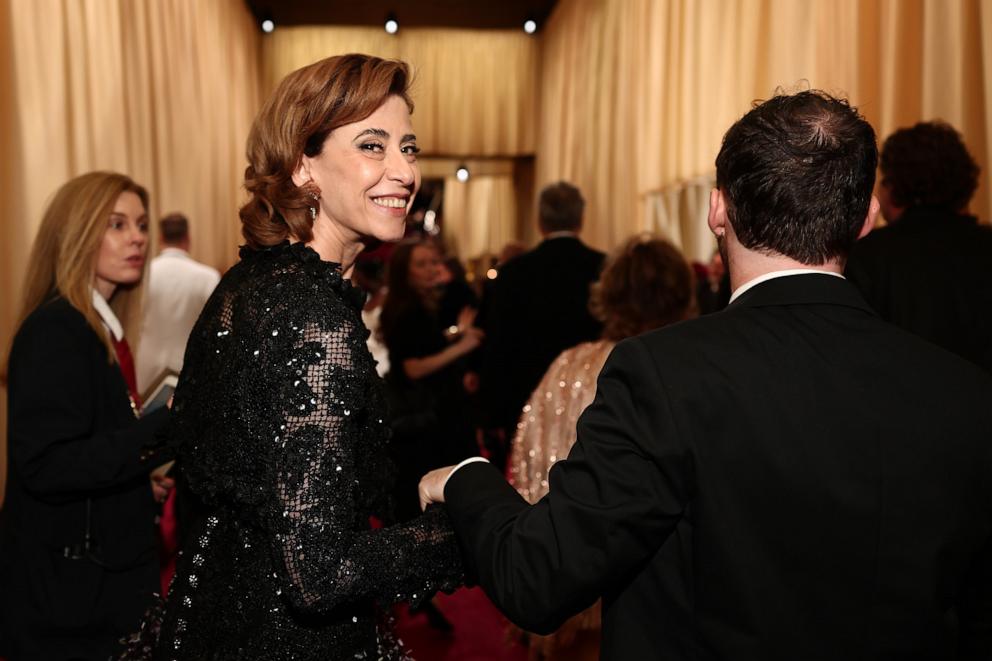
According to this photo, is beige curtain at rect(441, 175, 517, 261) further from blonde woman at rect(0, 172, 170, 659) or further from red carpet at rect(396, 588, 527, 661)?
blonde woman at rect(0, 172, 170, 659)

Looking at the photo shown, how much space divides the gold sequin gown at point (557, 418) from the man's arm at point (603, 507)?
5.27 ft

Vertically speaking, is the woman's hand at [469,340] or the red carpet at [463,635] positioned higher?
the woman's hand at [469,340]

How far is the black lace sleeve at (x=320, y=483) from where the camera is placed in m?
1.42

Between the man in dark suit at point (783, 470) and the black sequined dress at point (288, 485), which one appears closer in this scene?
the man in dark suit at point (783, 470)

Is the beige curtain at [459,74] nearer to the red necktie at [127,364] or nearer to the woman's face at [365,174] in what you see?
the red necktie at [127,364]

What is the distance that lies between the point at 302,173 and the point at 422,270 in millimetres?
3006

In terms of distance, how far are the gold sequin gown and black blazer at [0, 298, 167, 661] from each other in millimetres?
1237

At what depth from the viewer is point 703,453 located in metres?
1.27

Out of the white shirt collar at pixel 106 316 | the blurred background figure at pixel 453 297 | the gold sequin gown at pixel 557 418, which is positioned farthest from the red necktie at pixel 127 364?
the blurred background figure at pixel 453 297

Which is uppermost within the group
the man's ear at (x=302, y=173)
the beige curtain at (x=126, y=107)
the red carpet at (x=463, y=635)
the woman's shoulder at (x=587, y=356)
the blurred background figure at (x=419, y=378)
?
the beige curtain at (x=126, y=107)

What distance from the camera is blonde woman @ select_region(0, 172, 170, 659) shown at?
2.29 m

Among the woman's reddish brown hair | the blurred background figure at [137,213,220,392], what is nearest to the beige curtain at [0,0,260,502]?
the blurred background figure at [137,213,220,392]

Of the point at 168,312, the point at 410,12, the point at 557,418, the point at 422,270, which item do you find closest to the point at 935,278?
the point at 557,418

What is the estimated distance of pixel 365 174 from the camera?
5.54 ft
